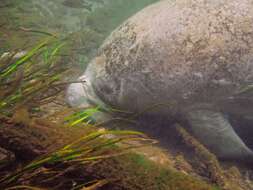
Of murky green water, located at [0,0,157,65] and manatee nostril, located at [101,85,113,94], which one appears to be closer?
manatee nostril, located at [101,85,113,94]

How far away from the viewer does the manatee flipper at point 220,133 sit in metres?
3.90

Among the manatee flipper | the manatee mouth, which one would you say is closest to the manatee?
the manatee flipper

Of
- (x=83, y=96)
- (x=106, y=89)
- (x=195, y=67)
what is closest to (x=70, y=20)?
(x=83, y=96)

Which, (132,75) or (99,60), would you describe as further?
(99,60)

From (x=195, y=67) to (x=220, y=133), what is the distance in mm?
830

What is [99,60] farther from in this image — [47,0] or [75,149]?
[47,0]

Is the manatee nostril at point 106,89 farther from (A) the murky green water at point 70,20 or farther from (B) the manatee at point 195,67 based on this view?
(A) the murky green water at point 70,20

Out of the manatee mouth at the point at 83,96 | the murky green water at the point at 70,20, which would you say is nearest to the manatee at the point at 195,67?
the manatee mouth at the point at 83,96

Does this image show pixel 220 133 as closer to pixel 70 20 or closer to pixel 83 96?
pixel 83 96

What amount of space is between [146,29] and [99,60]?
0.84 m

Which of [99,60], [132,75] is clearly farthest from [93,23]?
[132,75]

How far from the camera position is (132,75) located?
4008 mm

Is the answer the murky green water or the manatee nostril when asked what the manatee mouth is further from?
the murky green water

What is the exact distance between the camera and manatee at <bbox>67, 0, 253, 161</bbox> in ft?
12.3
